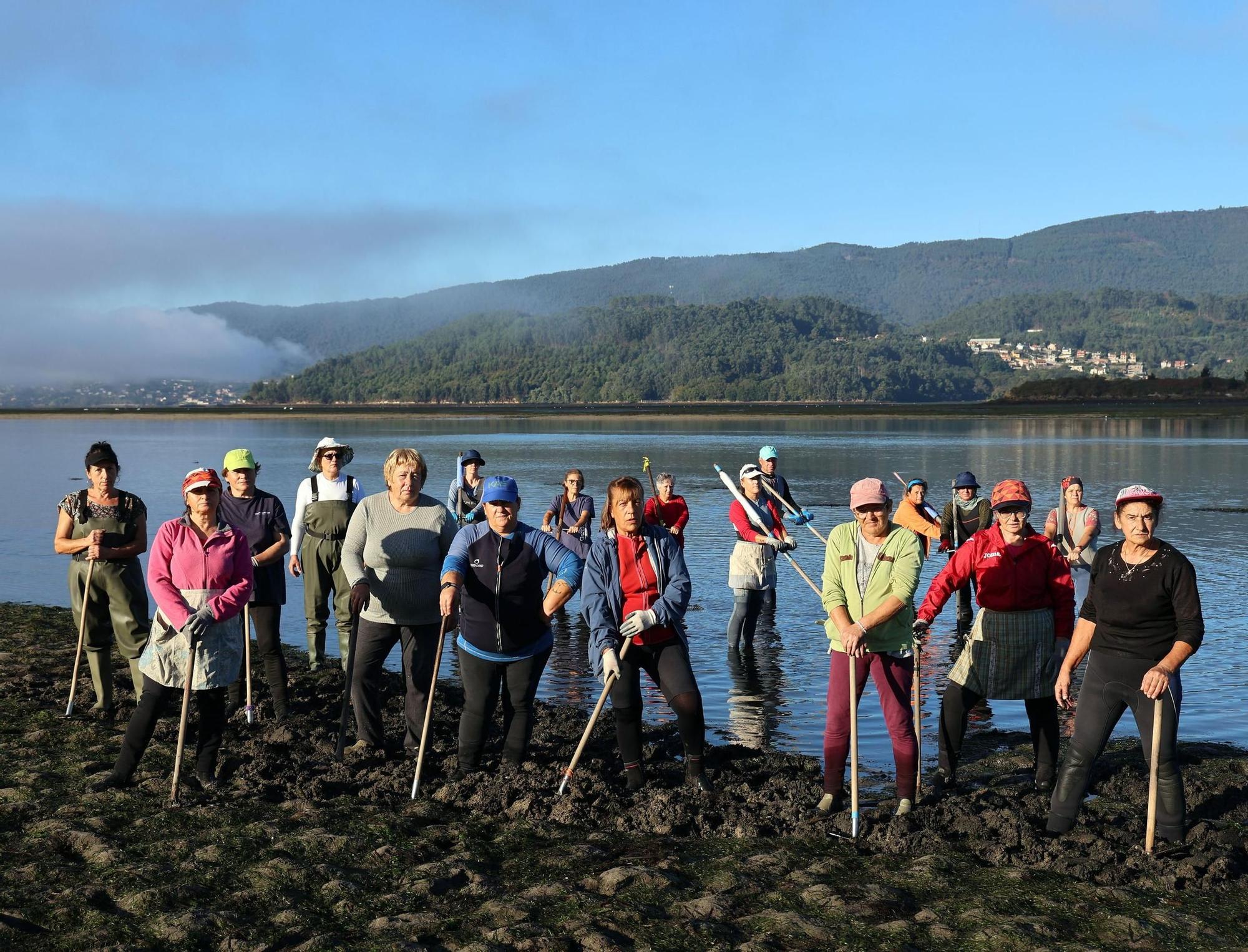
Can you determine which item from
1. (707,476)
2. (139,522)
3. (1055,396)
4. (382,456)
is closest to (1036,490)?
(707,476)

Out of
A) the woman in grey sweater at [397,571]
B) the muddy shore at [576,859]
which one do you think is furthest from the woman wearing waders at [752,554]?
the woman in grey sweater at [397,571]

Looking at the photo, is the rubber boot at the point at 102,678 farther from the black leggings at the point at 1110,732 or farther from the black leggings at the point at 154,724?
the black leggings at the point at 1110,732

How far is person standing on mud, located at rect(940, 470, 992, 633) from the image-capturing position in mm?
12781

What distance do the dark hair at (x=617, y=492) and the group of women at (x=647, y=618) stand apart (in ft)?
0.07

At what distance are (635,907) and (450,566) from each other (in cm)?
243

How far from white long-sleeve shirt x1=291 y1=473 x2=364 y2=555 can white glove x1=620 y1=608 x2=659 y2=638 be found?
3694 mm

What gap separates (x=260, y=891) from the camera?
223 inches

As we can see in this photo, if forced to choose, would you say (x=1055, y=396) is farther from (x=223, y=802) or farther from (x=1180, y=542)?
(x=223, y=802)

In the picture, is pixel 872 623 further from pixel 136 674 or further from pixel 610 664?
pixel 136 674

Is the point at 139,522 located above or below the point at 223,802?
above

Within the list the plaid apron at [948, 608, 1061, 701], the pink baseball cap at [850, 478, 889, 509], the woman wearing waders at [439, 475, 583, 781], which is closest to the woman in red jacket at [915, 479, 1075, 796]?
the plaid apron at [948, 608, 1061, 701]

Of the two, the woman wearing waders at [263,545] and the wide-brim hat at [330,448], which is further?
the wide-brim hat at [330,448]

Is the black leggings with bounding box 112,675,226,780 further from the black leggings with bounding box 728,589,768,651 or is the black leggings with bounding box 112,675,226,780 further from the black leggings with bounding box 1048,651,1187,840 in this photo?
the black leggings with bounding box 728,589,768,651

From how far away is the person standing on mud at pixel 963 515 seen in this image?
1278 centimetres
